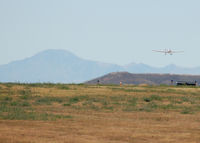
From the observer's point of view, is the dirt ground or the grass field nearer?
the dirt ground

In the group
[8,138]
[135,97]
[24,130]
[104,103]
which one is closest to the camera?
[8,138]

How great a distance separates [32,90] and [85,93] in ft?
16.7

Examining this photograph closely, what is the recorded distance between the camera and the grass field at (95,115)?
81.6ft

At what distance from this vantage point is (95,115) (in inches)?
1399

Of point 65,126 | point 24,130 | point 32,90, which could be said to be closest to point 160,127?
point 65,126

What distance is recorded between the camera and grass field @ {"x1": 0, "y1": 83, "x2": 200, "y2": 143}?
2486 centimetres

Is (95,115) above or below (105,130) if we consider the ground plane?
above

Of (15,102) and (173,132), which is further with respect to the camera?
(15,102)

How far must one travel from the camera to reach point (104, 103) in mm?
43594

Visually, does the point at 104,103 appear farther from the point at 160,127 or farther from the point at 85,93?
the point at 160,127

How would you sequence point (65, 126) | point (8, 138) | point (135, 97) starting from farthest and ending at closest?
point (135, 97) → point (65, 126) → point (8, 138)

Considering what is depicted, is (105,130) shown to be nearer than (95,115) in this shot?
Yes

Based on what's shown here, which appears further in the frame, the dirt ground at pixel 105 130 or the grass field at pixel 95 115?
the grass field at pixel 95 115

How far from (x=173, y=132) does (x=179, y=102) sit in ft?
62.5
